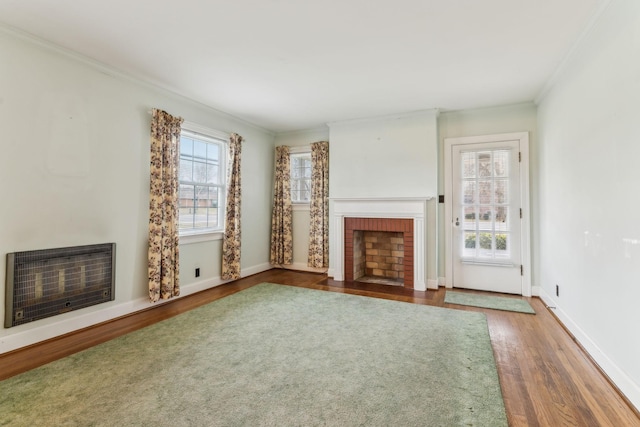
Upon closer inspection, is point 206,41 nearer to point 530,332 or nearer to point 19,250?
point 19,250

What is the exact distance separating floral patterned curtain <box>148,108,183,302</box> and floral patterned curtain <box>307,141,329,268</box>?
2.24m

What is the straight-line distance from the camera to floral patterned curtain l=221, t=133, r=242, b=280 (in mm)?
4457

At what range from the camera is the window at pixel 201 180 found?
13.0 feet

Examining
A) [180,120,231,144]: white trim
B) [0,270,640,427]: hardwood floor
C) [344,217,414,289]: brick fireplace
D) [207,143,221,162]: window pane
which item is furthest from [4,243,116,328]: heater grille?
[344,217,414,289]: brick fireplace

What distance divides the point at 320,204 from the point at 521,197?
2917mm

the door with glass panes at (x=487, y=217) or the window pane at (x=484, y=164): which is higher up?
the window pane at (x=484, y=164)

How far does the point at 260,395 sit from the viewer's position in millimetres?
1812

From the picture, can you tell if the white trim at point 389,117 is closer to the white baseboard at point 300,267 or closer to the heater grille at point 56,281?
the white baseboard at point 300,267

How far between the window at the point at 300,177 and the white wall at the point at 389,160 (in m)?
0.66

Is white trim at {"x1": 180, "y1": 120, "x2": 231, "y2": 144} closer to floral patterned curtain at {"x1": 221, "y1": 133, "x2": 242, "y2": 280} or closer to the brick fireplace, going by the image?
floral patterned curtain at {"x1": 221, "y1": 133, "x2": 242, "y2": 280}

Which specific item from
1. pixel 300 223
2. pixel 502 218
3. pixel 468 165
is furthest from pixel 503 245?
pixel 300 223

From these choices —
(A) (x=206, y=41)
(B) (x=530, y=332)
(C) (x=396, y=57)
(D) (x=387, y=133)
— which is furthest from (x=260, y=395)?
(D) (x=387, y=133)

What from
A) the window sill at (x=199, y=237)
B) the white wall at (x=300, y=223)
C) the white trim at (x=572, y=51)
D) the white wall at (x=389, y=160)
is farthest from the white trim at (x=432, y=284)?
the window sill at (x=199, y=237)

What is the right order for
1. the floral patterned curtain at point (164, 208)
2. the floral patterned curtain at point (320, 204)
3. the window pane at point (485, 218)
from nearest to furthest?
the floral patterned curtain at point (164, 208)
the window pane at point (485, 218)
the floral patterned curtain at point (320, 204)
